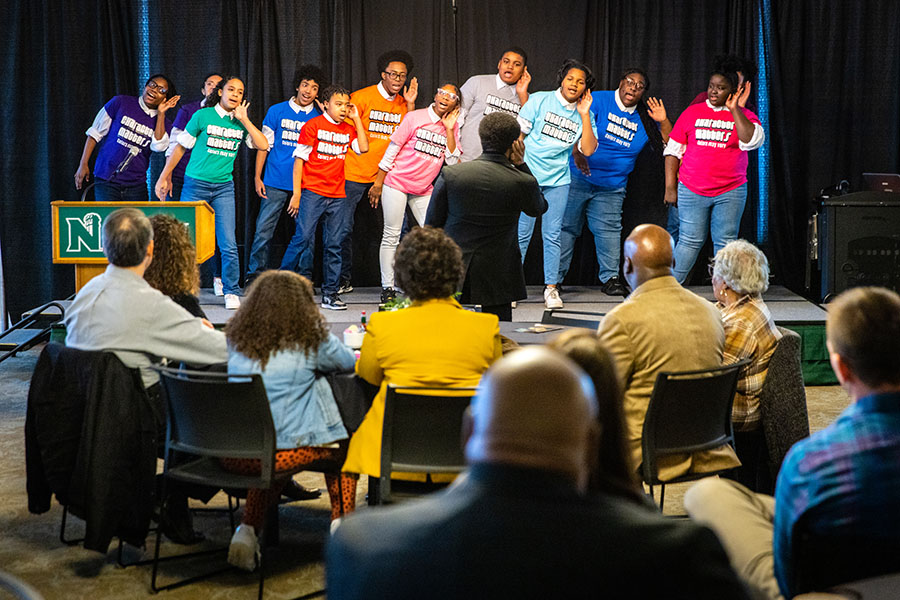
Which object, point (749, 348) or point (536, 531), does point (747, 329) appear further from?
point (536, 531)

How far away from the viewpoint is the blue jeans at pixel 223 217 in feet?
22.6

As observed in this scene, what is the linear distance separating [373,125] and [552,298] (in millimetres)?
1861

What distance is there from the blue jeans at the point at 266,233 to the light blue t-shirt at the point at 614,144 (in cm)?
215

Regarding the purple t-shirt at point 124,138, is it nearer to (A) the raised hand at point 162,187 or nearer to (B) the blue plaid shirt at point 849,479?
(A) the raised hand at point 162,187

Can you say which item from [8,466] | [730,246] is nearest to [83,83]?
[8,466]

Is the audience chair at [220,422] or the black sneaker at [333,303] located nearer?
the audience chair at [220,422]

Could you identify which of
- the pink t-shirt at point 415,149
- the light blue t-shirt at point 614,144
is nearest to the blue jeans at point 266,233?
the pink t-shirt at point 415,149

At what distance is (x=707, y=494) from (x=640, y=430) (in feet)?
2.74

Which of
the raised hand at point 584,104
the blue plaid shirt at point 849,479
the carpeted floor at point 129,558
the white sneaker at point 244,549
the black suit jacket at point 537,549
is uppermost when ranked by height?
the raised hand at point 584,104

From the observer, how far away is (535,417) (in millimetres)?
1097

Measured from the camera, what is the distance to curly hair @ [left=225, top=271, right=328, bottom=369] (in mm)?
3049

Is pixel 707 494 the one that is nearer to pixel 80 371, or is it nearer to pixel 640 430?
pixel 640 430

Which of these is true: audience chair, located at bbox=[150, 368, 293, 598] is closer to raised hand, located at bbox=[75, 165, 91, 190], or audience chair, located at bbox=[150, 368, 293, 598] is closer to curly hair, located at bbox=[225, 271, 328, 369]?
curly hair, located at bbox=[225, 271, 328, 369]

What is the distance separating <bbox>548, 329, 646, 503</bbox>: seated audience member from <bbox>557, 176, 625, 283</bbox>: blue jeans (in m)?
5.68
